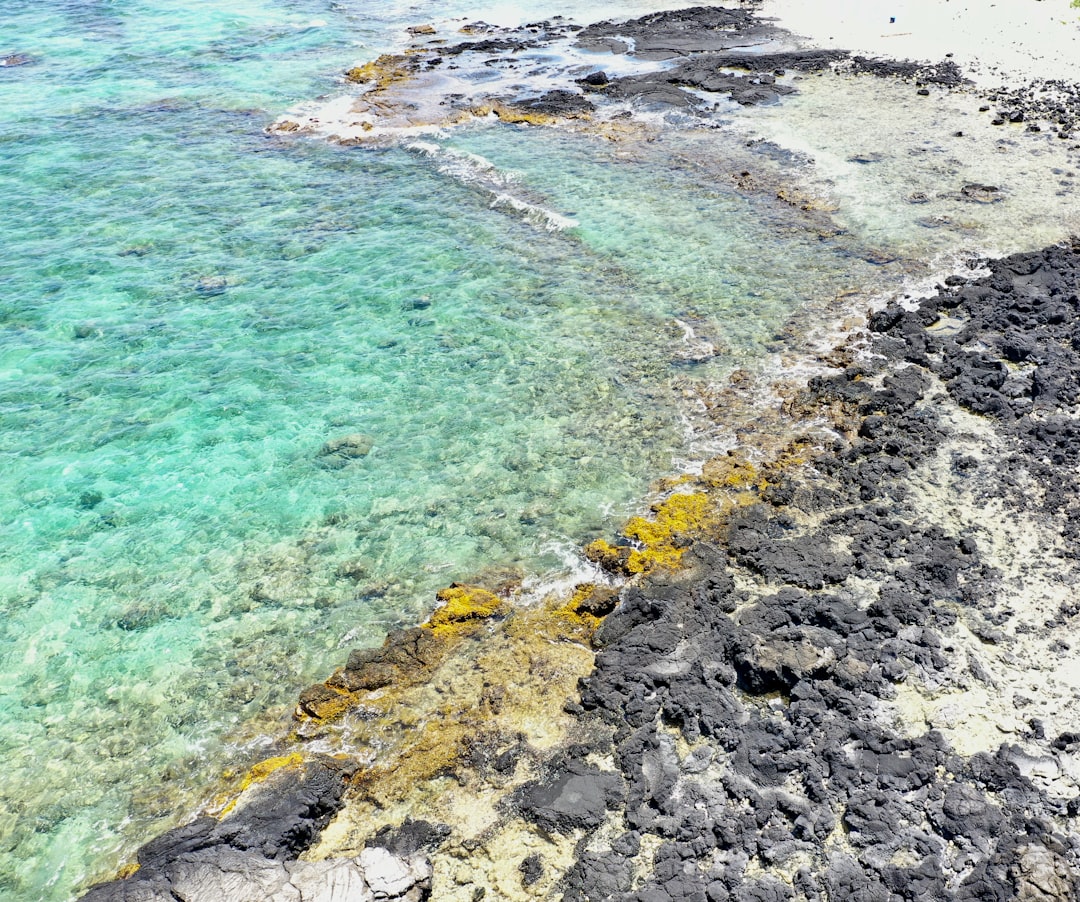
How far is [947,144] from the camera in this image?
24156mm

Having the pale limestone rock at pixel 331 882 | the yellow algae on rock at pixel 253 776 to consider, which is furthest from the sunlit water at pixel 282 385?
the pale limestone rock at pixel 331 882

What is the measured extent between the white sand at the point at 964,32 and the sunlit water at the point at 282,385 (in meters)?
9.30

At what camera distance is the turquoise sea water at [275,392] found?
10734 mm

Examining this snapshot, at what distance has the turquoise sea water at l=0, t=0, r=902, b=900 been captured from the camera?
35.2 feet

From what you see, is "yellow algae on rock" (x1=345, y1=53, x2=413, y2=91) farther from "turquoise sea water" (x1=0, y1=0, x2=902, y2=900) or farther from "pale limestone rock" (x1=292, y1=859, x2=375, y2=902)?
"pale limestone rock" (x1=292, y1=859, x2=375, y2=902)

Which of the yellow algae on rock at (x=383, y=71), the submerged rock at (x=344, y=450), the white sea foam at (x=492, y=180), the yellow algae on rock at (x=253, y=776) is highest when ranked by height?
the yellow algae on rock at (x=383, y=71)

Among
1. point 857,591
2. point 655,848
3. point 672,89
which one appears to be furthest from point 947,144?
point 655,848

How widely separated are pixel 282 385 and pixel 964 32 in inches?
1147

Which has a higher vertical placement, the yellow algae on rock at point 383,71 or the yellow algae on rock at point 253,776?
the yellow algae on rock at point 383,71

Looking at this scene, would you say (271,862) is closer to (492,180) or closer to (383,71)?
(492,180)

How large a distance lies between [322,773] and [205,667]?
2510 millimetres

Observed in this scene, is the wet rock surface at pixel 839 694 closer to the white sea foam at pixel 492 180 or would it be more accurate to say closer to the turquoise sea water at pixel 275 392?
the turquoise sea water at pixel 275 392

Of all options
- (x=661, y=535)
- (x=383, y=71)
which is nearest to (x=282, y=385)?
(x=661, y=535)

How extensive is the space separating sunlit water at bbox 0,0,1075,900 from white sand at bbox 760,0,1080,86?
9298mm
